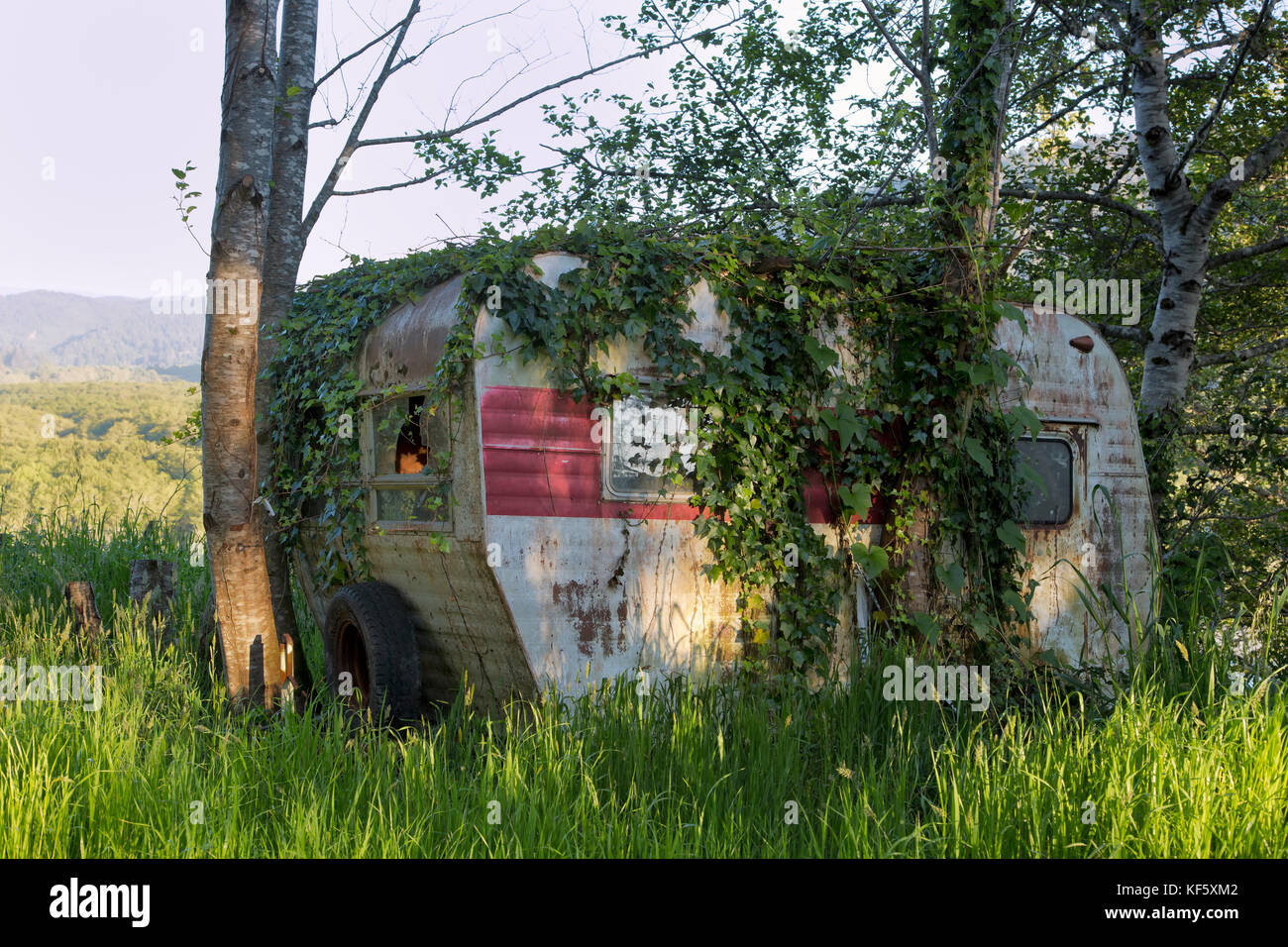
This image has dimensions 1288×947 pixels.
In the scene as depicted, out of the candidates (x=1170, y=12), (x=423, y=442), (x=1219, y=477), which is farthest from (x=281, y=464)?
(x=1170, y=12)

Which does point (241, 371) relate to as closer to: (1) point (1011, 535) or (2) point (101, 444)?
(1) point (1011, 535)

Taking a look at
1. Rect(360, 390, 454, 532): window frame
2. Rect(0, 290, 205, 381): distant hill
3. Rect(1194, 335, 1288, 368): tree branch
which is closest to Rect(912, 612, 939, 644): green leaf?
Rect(360, 390, 454, 532): window frame

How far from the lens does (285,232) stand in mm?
9039

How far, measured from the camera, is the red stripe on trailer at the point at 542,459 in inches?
229

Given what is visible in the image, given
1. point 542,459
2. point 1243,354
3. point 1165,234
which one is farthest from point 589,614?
point 1243,354

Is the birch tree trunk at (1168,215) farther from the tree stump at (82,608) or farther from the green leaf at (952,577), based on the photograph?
the tree stump at (82,608)

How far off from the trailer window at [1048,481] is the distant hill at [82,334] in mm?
134305

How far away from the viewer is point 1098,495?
803 centimetres

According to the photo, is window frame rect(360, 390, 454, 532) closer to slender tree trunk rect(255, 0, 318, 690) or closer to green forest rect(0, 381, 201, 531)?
slender tree trunk rect(255, 0, 318, 690)

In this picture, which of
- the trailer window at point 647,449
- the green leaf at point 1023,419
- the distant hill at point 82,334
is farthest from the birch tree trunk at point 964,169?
the distant hill at point 82,334

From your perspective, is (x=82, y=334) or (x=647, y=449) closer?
(x=647, y=449)

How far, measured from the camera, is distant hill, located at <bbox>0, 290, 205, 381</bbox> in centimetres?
14638

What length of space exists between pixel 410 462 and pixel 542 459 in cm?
148

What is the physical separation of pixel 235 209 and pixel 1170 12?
1004 centimetres
